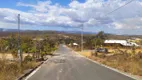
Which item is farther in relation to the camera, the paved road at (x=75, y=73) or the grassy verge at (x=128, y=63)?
the grassy verge at (x=128, y=63)

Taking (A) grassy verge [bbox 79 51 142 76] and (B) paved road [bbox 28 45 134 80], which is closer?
(B) paved road [bbox 28 45 134 80]

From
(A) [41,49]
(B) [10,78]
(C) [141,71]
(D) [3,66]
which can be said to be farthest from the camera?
(A) [41,49]

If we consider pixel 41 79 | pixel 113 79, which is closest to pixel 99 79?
pixel 113 79

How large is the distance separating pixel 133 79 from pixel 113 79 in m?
1.31

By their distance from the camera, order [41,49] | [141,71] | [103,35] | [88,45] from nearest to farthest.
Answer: [141,71], [41,49], [88,45], [103,35]

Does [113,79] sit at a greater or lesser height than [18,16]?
lesser

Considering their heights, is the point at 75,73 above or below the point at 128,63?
above

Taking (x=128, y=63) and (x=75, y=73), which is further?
(x=128, y=63)

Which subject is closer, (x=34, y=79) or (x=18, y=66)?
(x=34, y=79)

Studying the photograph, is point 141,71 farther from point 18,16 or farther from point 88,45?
point 88,45

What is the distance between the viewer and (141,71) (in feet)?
72.8

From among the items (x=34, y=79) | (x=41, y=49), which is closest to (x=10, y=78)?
(x=34, y=79)

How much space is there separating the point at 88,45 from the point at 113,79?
357 ft

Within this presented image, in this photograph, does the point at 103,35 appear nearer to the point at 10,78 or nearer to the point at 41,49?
the point at 41,49
